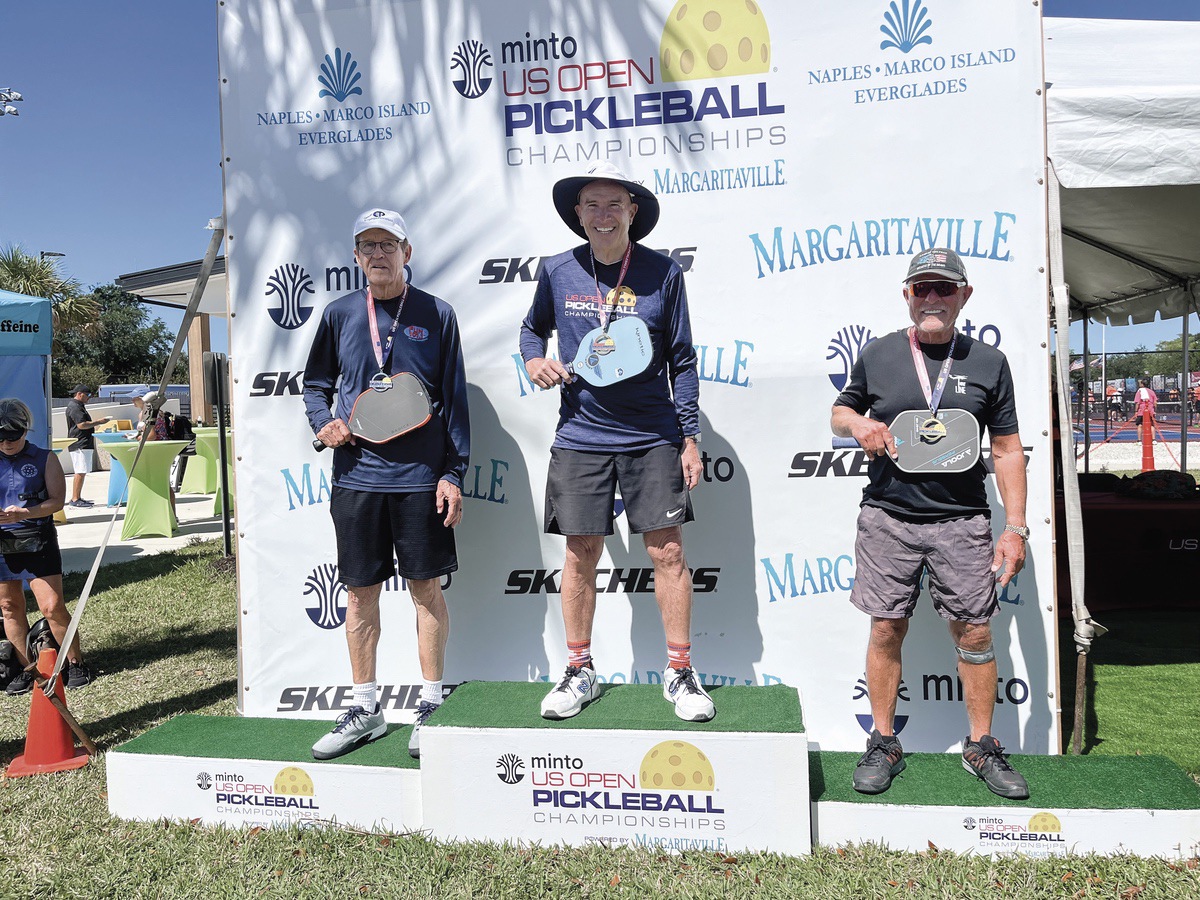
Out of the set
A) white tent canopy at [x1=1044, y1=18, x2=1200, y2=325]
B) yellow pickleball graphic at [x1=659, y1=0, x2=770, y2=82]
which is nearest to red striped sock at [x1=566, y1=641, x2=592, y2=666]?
yellow pickleball graphic at [x1=659, y1=0, x2=770, y2=82]

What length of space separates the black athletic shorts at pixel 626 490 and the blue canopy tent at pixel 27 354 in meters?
5.70

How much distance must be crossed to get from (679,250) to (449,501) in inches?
55.4

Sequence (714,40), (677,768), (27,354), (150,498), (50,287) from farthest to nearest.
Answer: (50,287) < (150,498) < (27,354) < (714,40) < (677,768)

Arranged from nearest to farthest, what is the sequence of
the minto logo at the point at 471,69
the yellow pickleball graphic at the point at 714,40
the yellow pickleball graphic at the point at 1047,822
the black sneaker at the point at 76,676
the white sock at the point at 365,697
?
1. the yellow pickleball graphic at the point at 1047,822
2. the white sock at the point at 365,697
3. the yellow pickleball graphic at the point at 714,40
4. the minto logo at the point at 471,69
5. the black sneaker at the point at 76,676

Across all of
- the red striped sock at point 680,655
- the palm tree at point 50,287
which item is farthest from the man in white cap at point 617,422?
the palm tree at point 50,287

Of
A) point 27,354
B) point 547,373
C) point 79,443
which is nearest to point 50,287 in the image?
point 79,443

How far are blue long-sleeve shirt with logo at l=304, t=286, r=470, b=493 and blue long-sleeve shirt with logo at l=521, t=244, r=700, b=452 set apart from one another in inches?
14.1

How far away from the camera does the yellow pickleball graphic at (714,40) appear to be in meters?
3.39

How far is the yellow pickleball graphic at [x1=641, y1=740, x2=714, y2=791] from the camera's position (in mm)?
2633

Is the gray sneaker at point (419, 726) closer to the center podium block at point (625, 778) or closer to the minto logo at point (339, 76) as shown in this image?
the center podium block at point (625, 778)

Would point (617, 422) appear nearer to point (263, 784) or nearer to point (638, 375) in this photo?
point (638, 375)

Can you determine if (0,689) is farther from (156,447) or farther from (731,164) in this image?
(156,447)

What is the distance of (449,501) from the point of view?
310 centimetres

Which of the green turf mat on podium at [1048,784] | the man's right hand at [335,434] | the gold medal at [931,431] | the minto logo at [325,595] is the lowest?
the green turf mat on podium at [1048,784]
